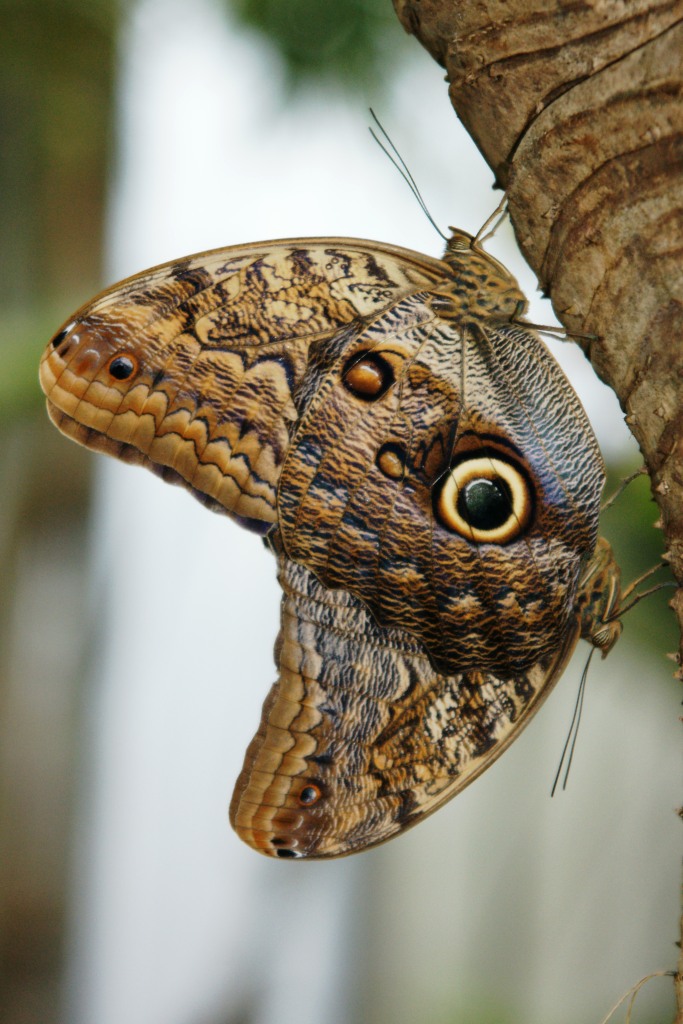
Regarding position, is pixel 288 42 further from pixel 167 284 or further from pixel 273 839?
pixel 273 839

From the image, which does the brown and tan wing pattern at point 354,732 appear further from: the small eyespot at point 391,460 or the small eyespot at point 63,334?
the small eyespot at point 63,334

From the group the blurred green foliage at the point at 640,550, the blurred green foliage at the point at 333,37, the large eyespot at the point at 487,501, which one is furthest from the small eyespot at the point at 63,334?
the blurred green foliage at the point at 333,37

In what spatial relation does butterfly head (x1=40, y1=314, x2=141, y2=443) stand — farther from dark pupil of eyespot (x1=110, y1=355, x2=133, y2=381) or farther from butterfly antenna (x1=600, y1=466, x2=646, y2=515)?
butterfly antenna (x1=600, y1=466, x2=646, y2=515)

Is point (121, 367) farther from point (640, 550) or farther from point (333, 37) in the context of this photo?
point (333, 37)

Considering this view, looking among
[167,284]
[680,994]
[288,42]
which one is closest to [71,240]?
[288,42]

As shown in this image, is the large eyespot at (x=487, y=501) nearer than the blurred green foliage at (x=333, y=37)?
Yes

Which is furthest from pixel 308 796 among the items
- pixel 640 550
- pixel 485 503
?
pixel 640 550
